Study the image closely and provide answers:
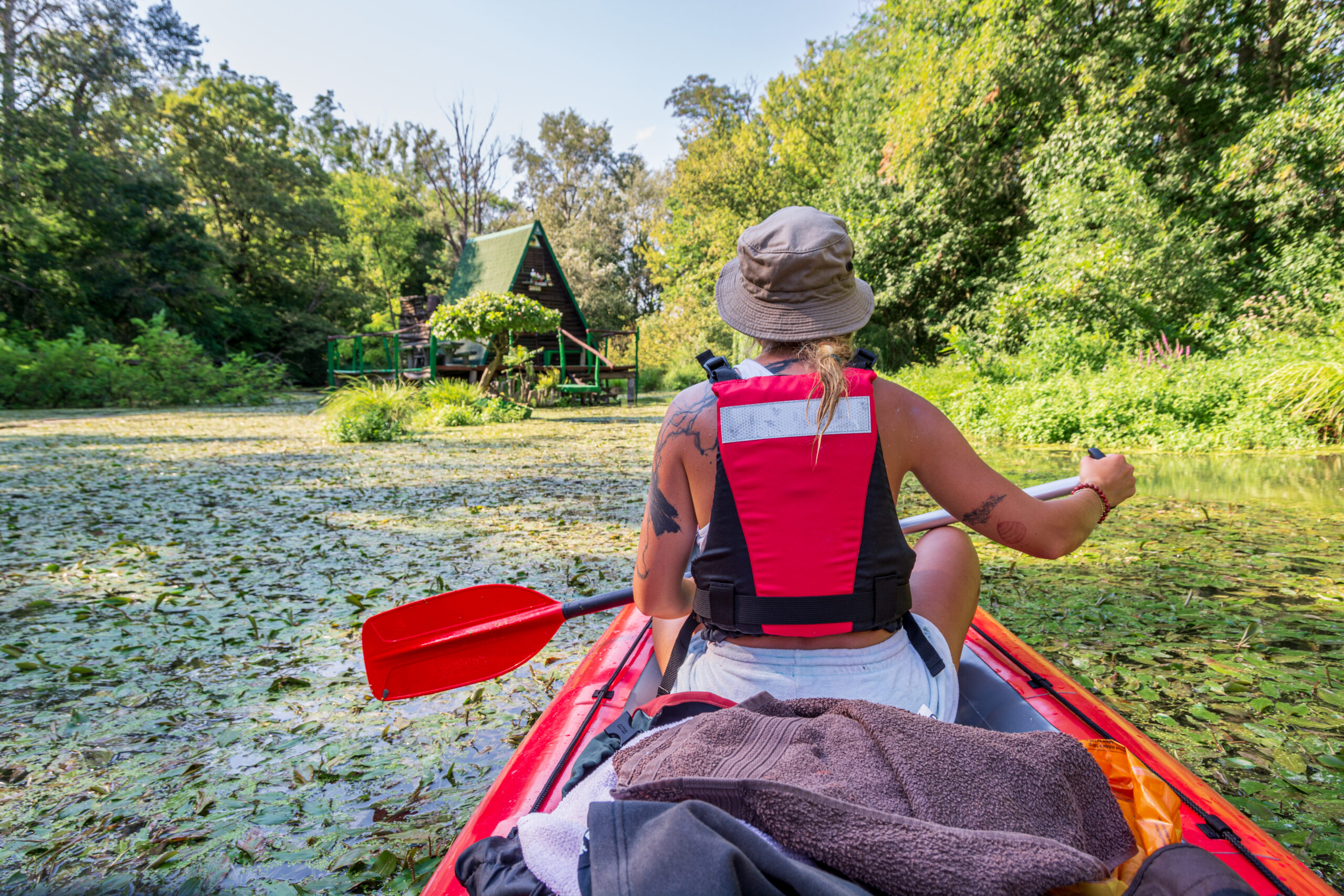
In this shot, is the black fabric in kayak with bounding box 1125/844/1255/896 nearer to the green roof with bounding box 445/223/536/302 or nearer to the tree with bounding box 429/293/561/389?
the tree with bounding box 429/293/561/389

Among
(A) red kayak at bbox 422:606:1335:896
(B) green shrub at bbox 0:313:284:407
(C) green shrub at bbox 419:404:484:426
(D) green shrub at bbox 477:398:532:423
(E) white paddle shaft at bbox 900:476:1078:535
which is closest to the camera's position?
(A) red kayak at bbox 422:606:1335:896

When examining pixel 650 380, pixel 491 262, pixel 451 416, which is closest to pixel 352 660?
pixel 451 416

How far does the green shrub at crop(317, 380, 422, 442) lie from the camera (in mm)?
11031

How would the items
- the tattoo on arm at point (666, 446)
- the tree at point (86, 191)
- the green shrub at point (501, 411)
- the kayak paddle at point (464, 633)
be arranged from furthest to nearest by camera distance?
the tree at point (86, 191)
the green shrub at point (501, 411)
the kayak paddle at point (464, 633)
the tattoo on arm at point (666, 446)

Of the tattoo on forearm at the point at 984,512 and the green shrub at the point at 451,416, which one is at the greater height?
the tattoo on forearm at the point at 984,512

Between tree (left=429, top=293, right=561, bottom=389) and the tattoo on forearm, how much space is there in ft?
46.1

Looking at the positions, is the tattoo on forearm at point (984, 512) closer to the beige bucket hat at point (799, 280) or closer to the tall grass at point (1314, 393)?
the beige bucket hat at point (799, 280)

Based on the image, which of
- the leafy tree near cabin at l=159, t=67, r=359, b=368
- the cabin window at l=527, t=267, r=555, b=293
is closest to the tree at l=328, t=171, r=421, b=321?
the leafy tree near cabin at l=159, t=67, r=359, b=368

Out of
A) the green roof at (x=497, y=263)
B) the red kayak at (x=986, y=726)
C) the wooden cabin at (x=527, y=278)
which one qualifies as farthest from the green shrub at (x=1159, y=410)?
the green roof at (x=497, y=263)

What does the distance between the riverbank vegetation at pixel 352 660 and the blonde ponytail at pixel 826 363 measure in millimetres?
1577

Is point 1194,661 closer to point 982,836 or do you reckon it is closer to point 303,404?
point 982,836

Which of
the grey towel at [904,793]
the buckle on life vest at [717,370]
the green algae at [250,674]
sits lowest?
Result: the green algae at [250,674]

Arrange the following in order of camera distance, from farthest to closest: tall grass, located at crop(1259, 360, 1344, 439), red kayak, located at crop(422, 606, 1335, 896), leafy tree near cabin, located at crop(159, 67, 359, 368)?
leafy tree near cabin, located at crop(159, 67, 359, 368) < tall grass, located at crop(1259, 360, 1344, 439) < red kayak, located at crop(422, 606, 1335, 896)

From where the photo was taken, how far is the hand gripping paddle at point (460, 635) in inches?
93.8
